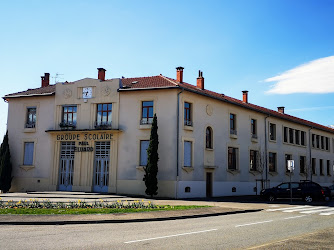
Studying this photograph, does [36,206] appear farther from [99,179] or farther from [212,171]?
[212,171]

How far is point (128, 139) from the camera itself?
28.4m

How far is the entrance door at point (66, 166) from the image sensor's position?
29.6m

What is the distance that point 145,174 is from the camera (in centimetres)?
2672

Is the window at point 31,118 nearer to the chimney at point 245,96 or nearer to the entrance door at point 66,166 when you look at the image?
the entrance door at point 66,166

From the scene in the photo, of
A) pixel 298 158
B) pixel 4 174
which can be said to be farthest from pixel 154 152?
pixel 298 158

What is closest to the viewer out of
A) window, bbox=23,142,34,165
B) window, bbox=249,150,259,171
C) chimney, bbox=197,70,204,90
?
window, bbox=23,142,34,165

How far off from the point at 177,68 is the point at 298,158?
20232mm

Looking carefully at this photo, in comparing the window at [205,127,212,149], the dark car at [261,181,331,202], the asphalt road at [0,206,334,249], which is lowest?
the asphalt road at [0,206,334,249]

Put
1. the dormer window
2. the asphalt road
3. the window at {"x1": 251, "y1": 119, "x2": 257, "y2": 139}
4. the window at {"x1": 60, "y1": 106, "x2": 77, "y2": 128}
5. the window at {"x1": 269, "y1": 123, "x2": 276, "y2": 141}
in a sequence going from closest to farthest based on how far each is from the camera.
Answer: the asphalt road → the dormer window → the window at {"x1": 60, "y1": 106, "x2": 77, "y2": 128} → the window at {"x1": 251, "y1": 119, "x2": 257, "y2": 139} → the window at {"x1": 269, "y1": 123, "x2": 276, "y2": 141}

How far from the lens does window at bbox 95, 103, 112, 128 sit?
29.3 m

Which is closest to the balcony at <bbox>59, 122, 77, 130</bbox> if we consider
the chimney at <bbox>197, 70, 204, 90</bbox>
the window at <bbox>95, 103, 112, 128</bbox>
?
the window at <bbox>95, 103, 112, 128</bbox>

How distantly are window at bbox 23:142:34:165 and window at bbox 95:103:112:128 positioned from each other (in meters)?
6.52

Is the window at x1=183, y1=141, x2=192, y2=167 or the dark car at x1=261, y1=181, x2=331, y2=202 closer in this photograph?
the dark car at x1=261, y1=181, x2=331, y2=202

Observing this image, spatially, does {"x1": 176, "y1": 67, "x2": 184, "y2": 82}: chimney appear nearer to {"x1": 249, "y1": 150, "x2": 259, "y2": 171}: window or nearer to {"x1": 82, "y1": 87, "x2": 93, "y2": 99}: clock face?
{"x1": 82, "y1": 87, "x2": 93, "y2": 99}: clock face
